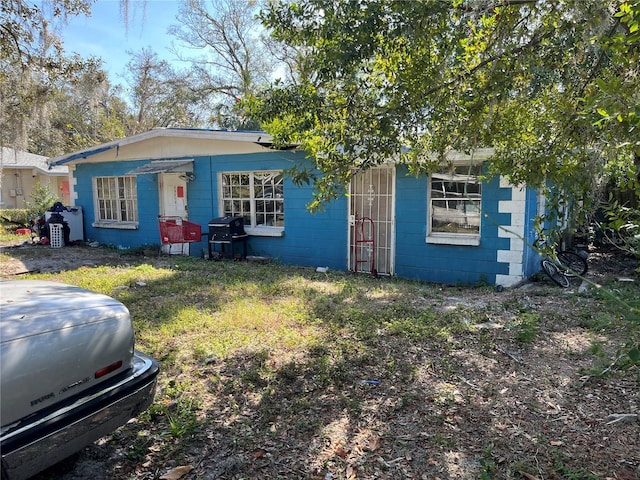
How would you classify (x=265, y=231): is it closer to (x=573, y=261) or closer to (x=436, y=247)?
(x=436, y=247)

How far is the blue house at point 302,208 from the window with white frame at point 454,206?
0.06ft

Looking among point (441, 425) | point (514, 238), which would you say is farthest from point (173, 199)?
point (441, 425)

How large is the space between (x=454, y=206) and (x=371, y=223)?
1.69m

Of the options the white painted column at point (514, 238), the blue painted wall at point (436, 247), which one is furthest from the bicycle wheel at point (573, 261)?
the blue painted wall at point (436, 247)

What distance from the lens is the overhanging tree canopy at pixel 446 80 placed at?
392 centimetres

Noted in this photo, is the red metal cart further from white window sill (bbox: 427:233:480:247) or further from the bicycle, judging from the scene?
the bicycle

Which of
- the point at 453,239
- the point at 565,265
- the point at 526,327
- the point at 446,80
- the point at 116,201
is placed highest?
the point at 446,80

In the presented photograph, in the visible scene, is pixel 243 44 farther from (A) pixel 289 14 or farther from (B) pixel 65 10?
(A) pixel 289 14

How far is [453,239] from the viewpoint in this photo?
7.93 meters

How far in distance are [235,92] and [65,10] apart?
17.4 meters

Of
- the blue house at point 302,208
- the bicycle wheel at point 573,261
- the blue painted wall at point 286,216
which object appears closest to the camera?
the blue house at point 302,208

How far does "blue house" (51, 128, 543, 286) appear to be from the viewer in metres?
7.64

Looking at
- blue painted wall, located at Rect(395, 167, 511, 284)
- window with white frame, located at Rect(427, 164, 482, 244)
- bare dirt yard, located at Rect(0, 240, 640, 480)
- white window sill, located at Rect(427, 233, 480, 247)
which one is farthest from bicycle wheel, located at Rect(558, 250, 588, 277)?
bare dirt yard, located at Rect(0, 240, 640, 480)

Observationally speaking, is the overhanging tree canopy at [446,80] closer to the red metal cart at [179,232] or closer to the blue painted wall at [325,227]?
the blue painted wall at [325,227]
